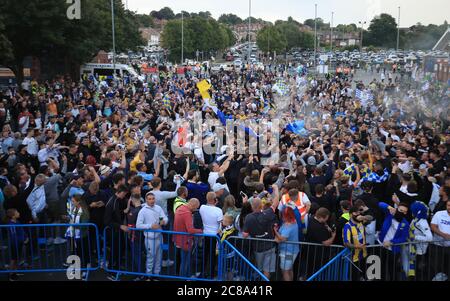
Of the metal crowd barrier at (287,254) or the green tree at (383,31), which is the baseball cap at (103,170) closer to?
the metal crowd barrier at (287,254)

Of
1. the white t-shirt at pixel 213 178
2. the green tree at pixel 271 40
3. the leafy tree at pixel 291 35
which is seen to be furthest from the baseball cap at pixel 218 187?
the leafy tree at pixel 291 35

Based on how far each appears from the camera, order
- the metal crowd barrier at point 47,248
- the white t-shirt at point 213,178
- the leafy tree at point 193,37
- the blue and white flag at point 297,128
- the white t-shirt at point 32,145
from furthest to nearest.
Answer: the leafy tree at point 193,37, the blue and white flag at point 297,128, the white t-shirt at point 32,145, the white t-shirt at point 213,178, the metal crowd barrier at point 47,248

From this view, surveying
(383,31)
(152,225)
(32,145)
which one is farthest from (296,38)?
(152,225)

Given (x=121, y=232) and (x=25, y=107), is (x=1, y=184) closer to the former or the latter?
(x=121, y=232)

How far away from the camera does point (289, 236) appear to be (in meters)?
6.64

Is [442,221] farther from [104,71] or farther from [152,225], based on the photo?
[104,71]

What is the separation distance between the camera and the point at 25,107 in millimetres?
17094

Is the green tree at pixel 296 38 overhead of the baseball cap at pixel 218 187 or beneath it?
overhead

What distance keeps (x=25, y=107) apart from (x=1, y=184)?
9.67m

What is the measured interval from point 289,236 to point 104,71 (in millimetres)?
34749

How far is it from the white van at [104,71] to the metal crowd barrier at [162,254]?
30553mm

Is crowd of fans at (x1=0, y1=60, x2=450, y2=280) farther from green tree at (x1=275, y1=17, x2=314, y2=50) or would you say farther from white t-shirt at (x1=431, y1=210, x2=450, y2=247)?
green tree at (x1=275, y1=17, x2=314, y2=50)

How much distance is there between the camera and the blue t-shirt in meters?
6.56

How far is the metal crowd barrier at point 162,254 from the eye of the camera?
275 inches
